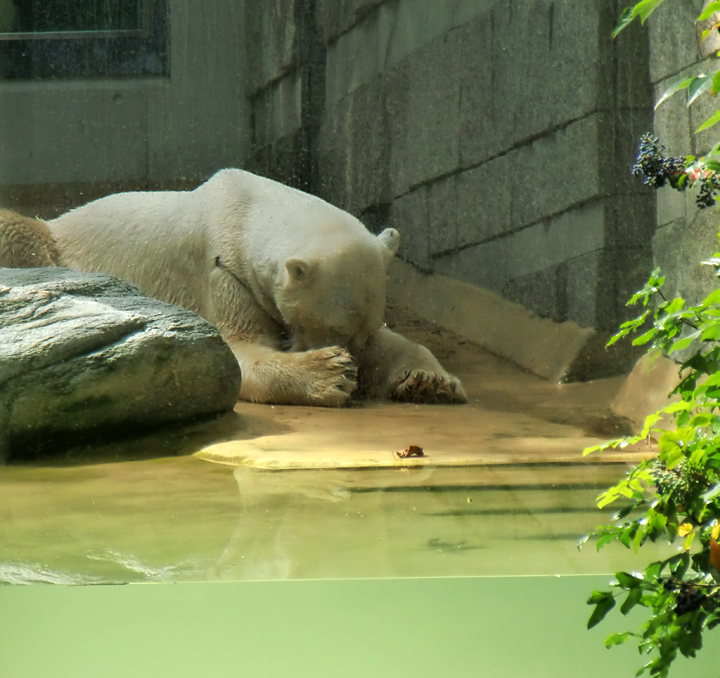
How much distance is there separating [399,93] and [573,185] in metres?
0.74

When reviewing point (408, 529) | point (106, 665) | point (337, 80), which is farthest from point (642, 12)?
point (337, 80)

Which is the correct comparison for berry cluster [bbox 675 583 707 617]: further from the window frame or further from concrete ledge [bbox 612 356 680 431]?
the window frame

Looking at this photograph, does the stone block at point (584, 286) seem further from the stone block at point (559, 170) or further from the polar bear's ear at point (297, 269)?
the polar bear's ear at point (297, 269)

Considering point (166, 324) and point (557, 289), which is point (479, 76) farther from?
point (166, 324)

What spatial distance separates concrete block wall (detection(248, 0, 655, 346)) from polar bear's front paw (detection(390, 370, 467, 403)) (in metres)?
0.43

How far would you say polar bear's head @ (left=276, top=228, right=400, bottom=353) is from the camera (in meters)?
3.61

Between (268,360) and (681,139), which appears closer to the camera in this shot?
(681,139)

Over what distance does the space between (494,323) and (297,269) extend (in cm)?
76

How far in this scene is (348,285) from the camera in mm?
3613

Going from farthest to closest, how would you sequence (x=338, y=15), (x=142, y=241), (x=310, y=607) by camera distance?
1. (x=142, y=241)
2. (x=338, y=15)
3. (x=310, y=607)

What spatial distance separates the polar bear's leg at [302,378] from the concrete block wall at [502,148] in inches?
19.8

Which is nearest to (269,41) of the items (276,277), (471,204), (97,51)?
(97,51)

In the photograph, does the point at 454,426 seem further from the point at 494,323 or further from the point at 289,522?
the point at 289,522

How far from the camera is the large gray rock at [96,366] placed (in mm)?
2967
